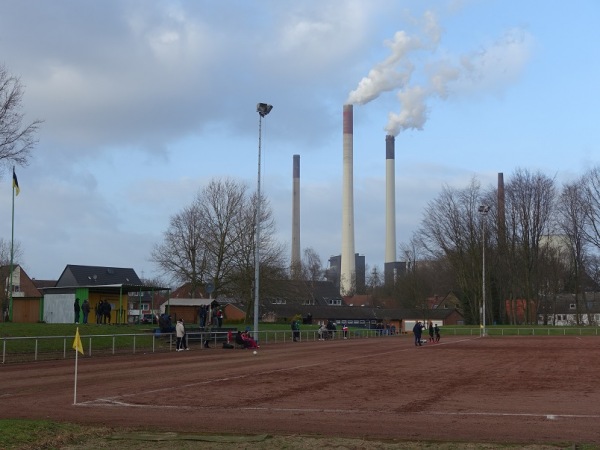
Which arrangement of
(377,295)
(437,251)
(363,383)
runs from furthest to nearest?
(377,295) < (437,251) < (363,383)

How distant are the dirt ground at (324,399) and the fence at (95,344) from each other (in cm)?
189

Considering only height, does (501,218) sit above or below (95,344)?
above

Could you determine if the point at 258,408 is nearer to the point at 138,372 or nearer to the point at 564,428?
the point at 564,428

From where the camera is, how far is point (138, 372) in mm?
23031

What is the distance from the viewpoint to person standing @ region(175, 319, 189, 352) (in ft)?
118

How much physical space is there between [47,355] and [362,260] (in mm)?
138238

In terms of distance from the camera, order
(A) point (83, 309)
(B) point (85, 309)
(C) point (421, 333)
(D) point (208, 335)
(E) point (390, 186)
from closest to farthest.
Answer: (D) point (208, 335) < (B) point (85, 309) < (A) point (83, 309) < (C) point (421, 333) < (E) point (390, 186)

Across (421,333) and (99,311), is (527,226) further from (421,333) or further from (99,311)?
(99,311)

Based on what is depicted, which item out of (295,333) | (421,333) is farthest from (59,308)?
(421,333)

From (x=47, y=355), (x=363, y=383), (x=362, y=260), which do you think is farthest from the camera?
(x=362, y=260)

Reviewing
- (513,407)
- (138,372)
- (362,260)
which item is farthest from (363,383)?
(362,260)

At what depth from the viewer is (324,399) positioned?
16.0 metres

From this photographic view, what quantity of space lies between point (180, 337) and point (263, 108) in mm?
13592

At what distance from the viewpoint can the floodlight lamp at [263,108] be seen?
1635 inches
